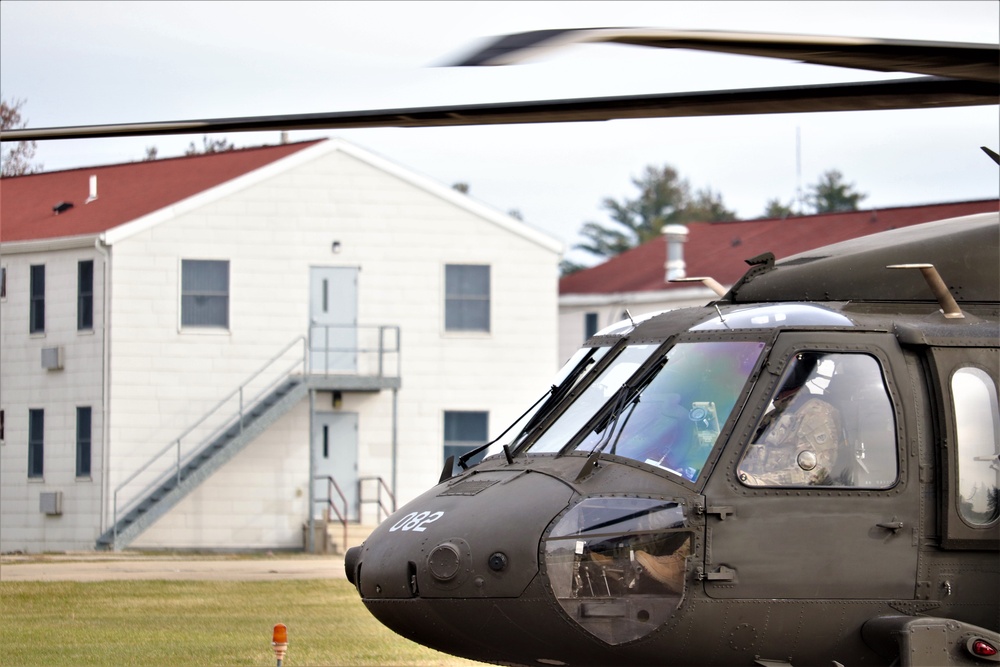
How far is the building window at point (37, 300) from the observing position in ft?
48.9

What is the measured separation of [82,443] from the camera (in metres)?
20.6

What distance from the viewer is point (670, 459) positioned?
752cm

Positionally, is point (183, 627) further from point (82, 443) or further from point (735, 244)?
point (735, 244)

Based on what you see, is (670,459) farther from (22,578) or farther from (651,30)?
(22,578)

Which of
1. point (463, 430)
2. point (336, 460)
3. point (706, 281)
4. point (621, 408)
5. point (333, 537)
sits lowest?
point (333, 537)

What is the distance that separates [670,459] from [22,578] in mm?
5446

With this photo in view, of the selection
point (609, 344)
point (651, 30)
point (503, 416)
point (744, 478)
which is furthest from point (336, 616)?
point (503, 416)

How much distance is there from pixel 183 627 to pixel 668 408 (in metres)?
6.74

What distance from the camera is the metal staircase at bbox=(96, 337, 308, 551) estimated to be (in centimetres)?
→ 2641

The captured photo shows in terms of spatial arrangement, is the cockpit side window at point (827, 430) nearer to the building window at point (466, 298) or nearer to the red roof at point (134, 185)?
the red roof at point (134, 185)

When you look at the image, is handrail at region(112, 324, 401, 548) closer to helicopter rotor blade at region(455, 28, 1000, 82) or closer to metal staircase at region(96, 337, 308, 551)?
metal staircase at region(96, 337, 308, 551)

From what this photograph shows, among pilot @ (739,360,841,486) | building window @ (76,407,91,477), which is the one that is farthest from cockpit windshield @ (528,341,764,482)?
building window @ (76,407,91,477)

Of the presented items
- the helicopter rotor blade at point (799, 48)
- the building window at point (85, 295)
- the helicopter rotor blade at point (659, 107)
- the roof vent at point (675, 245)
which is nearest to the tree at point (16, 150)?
the helicopter rotor blade at point (659, 107)

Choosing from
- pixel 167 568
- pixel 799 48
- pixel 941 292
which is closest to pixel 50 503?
pixel 167 568
